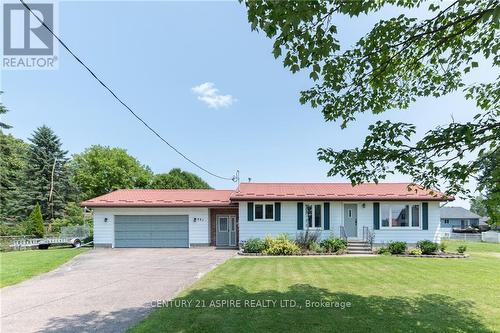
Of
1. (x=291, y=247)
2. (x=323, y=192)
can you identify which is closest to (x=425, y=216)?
(x=323, y=192)

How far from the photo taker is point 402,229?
17.5m

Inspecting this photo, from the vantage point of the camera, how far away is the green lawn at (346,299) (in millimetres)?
5285

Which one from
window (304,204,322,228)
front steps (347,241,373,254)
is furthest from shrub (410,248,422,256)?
window (304,204,322,228)

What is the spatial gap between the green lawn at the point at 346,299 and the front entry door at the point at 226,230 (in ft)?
27.2

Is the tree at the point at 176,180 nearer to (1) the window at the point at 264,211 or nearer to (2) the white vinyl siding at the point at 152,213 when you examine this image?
(2) the white vinyl siding at the point at 152,213

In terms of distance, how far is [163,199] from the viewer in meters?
20.2

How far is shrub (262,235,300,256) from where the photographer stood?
1538 cm

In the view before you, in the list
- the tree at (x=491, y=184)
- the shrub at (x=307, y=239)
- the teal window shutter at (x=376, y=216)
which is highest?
the tree at (x=491, y=184)

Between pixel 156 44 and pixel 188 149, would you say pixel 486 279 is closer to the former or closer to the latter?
pixel 156 44

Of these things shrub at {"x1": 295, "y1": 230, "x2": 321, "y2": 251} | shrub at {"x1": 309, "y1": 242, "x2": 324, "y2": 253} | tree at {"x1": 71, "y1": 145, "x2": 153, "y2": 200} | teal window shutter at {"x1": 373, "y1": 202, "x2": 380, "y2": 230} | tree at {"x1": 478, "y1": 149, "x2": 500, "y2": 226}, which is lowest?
shrub at {"x1": 309, "y1": 242, "x2": 324, "y2": 253}

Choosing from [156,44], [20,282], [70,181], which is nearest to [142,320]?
[20,282]

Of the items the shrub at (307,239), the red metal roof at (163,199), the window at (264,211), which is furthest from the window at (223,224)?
the shrub at (307,239)

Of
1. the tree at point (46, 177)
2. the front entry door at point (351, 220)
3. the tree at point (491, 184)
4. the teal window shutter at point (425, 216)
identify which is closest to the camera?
the tree at point (491, 184)

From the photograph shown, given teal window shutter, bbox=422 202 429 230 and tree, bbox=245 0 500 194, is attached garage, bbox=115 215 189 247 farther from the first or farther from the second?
tree, bbox=245 0 500 194
